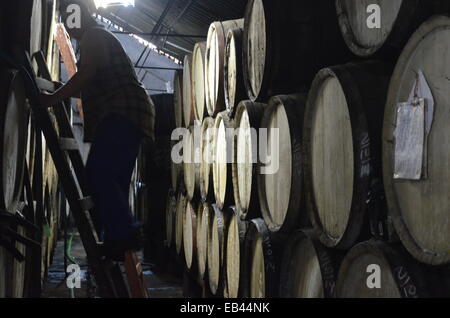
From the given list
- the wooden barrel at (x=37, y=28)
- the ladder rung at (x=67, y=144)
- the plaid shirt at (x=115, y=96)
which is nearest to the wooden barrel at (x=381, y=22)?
the plaid shirt at (x=115, y=96)

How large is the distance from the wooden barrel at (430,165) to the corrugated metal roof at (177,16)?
675cm

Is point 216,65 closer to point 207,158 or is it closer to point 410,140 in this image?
point 207,158

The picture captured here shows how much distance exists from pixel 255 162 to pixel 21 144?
4.45 ft

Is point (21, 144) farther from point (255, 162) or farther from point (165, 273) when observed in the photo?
point (165, 273)

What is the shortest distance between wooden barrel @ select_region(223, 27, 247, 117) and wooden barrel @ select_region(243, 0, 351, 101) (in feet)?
2.10

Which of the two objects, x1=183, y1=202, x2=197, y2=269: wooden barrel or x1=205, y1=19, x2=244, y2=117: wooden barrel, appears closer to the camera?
x1=205, y1=19, x2=244, y2=117: wooden barrel

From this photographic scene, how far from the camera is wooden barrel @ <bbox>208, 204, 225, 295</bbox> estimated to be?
406 cm

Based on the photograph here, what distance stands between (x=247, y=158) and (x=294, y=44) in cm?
89

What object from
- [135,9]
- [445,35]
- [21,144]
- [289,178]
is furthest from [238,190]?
[135,9]

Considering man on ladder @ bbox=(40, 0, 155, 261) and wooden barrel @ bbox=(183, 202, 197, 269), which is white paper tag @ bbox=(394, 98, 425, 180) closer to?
man on ladder @ bbox=(40, 0, 155, 261)

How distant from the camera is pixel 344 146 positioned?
193cm

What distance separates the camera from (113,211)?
2.73m

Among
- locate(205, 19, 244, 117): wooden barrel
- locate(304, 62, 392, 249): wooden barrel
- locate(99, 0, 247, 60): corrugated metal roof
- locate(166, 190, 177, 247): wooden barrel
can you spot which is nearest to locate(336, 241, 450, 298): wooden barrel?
locate(304, 62, 392, 249): wooden barrel

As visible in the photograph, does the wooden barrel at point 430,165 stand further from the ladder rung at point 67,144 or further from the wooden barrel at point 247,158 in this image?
the ladder rung at point 67,144
